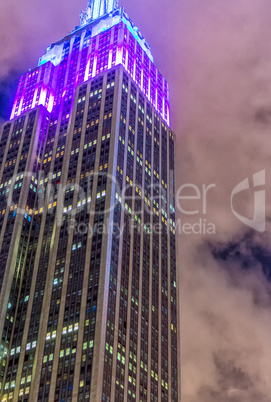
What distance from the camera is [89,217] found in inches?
7136

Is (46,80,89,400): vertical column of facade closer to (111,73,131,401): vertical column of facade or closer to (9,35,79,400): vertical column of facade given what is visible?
(9,35,79,400): vertical column of facade

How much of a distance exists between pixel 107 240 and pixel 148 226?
88.2 feet

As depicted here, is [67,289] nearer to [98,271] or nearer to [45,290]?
[45,290]

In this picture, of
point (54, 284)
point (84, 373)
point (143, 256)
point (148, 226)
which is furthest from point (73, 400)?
point (148, 226)

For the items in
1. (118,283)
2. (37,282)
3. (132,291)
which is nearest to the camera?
(118,283)

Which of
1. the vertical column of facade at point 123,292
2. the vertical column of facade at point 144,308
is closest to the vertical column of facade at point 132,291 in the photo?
the vertical column of facade at point 123,292

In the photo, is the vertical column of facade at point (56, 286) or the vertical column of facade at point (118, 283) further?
the vertical column of facade at point (56, 286)

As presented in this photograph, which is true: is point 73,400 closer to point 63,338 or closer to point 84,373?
point 84,373

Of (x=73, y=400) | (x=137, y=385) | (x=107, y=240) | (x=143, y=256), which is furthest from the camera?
(x=143, y=256)

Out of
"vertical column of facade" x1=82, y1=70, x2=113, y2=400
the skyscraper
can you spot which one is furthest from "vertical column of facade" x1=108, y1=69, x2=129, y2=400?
"vertical column of facade" x1=82, y1=70, x2=113, y2=400

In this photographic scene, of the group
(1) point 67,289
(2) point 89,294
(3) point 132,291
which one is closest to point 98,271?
(2) point 89,294

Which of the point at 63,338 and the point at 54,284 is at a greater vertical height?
the point at 54,284

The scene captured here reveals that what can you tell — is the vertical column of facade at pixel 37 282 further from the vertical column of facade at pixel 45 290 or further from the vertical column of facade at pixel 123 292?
the vertical column of facade at pixel 123 292

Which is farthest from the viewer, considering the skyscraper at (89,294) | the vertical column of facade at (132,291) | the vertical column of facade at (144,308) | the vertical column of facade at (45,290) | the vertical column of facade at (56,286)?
the vertical column of facade at (144,308)
